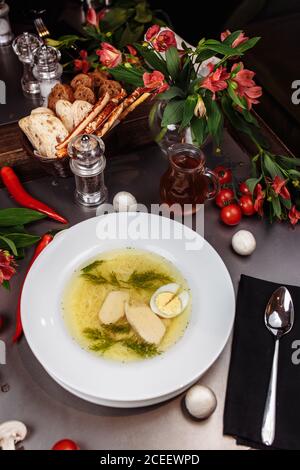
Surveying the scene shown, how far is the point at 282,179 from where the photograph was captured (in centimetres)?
99

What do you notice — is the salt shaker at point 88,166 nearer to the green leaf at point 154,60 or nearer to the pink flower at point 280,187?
the green leaf at point 154,60

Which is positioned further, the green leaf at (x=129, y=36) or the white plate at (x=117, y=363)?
the green leaf at (x=129, y=36)

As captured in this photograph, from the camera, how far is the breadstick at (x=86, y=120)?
3.27 feet

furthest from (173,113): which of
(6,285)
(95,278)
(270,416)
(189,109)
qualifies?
(270,416)

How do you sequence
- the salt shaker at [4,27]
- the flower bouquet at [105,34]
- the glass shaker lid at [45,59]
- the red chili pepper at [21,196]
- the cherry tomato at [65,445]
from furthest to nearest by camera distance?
the salt shaker at [4,27] → the flower bouquet at [105,34] → the glass shaker lid at [45,59] → the red chili pepper at [21,196] → the cherry tomato at [65,445]

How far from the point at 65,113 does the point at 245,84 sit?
0.37m

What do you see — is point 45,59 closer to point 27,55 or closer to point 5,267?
point 27,55

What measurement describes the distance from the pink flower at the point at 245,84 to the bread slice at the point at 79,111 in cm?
31

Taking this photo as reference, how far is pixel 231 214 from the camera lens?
102 centimetres

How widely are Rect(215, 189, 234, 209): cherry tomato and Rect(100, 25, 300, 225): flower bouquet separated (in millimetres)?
51

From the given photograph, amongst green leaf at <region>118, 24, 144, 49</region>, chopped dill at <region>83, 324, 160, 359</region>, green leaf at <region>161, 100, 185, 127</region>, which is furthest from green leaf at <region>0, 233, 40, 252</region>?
green leaf at <region>118, 24, 144, 49</region>

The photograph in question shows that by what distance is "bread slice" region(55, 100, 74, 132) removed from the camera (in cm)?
104

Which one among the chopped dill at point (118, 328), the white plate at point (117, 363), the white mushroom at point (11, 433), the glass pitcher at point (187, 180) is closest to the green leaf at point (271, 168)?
the glass pitcher at point (187, 180)

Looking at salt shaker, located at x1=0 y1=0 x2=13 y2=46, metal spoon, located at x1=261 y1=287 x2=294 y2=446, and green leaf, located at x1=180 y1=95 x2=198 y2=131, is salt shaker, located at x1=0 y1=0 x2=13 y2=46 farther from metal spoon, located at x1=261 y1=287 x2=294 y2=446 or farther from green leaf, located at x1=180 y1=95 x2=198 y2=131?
metal spoon, located at x1=261 y1=287 x2=294 y2=446
